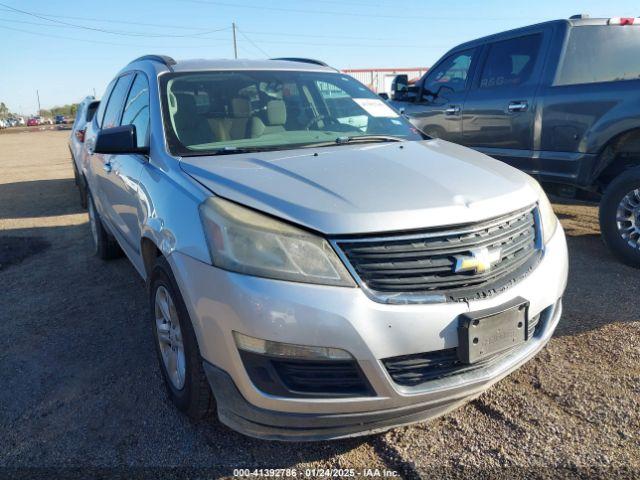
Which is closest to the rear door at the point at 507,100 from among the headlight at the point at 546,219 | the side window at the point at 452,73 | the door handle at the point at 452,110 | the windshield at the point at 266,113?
the door handle at the point at 452,110

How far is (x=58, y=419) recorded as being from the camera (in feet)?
9.06

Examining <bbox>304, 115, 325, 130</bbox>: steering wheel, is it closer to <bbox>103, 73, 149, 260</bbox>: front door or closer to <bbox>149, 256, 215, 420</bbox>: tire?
<bbox>103, 73, 149, 260</bbox>: front door

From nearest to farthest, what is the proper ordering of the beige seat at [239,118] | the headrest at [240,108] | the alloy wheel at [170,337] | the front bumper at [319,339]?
the front bumper at [319,339] < the alloy wheel at [170,337] < the beige seat at [239,118] < the headrest at [240,108]

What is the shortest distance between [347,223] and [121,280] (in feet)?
10.6

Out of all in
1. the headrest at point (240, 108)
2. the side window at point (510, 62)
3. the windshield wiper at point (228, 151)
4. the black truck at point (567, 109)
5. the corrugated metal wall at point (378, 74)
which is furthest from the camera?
the corrugated metal wall at point (378, 74)

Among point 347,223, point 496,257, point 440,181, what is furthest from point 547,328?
point 347,223

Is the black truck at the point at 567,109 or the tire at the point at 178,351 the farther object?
the black truck at the point at 567,109

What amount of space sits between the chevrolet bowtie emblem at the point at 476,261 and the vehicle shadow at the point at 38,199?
705 cm

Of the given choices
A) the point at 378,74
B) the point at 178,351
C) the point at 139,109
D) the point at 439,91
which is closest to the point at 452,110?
the point at 439,91

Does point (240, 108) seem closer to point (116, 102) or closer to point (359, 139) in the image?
point (359, 139)

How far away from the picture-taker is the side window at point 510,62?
5.42 meters

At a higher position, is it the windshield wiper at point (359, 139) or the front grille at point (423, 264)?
the windshield wiper at point (359, 139)

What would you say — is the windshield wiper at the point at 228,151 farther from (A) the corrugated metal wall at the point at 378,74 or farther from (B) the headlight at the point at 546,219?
(A) the corrugated metal wall at the point at 378,74

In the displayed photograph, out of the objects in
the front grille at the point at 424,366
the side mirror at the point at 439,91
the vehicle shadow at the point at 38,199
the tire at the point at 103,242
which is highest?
the side mirror at the point at 439,91
